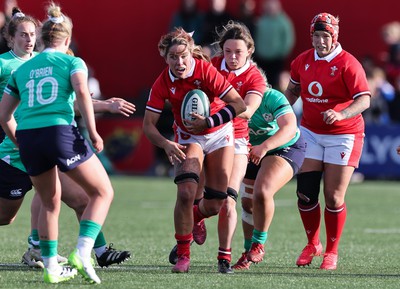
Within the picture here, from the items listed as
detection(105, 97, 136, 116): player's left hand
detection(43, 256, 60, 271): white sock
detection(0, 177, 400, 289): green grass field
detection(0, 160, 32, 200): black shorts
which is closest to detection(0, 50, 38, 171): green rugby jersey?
detection(0, 160, 32, 200): black shorts

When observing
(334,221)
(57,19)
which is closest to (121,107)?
(57,19)

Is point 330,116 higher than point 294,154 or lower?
higher

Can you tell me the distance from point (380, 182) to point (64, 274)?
1162 centimetres

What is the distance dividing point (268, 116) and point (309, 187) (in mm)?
674

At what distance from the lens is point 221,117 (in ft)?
24.6

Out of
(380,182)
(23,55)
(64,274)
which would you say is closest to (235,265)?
(64,274)

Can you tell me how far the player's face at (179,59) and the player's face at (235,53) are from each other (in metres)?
0.66

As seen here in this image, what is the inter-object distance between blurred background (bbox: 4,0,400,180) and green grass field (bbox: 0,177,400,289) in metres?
2.67

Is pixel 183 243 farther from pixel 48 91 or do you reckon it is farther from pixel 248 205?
pixel 48 91

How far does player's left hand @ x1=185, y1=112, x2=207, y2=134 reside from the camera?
24.4ft

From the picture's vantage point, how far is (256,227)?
8.28m

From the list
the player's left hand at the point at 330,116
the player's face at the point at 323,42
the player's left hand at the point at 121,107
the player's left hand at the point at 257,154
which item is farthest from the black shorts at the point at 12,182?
the player's face at the point at 323,42

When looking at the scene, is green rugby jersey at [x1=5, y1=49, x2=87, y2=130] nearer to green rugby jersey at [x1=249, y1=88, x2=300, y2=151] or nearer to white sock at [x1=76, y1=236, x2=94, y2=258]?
white sock at [x1=76, y1=236, x2=94, y2=258]

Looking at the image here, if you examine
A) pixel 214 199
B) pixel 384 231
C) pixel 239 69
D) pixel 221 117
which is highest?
pixel 239 69
